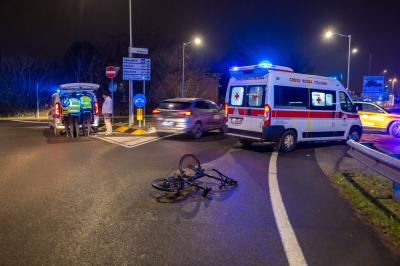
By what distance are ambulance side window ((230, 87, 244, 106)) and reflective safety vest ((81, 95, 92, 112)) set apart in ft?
21.8

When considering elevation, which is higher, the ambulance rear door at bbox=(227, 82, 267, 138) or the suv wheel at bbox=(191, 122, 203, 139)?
the ambulance rear door at bbox=(227, 82, 267, 138)

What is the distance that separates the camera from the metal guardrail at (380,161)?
559cm

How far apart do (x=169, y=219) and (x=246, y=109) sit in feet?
→ 23.1

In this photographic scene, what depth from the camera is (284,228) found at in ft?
16.2

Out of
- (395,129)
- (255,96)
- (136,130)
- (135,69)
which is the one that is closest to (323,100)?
(255,96)

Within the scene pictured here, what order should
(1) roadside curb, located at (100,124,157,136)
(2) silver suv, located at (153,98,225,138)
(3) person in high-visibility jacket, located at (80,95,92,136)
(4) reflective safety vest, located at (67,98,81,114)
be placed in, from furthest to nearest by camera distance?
(1) roadside curb, located at (100,124,157,136) → (3) person in high-visibility jacket, located at (80,95,92,136) → (4) reflective safety vest, located at (67,98,81,114) → (2) silver suv, located at (153,98,225,138)

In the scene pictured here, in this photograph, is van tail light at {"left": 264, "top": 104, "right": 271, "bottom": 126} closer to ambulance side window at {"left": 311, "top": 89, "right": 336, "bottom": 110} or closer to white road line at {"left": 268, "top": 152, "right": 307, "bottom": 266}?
ambulance side window at {"left": 311, "top": 89, "right": 336, "bottom": 110}

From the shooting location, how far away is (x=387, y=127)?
688 inches

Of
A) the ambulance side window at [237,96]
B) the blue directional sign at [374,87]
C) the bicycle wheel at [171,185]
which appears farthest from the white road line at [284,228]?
the blue directional sign at [374,87]

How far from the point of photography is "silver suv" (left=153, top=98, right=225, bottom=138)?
14.5 metres

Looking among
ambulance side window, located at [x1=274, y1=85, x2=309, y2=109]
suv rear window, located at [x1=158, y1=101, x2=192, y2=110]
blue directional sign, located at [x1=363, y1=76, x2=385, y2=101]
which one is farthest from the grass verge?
blue directional sign, located at [x1=363, y1=76, x2=385, y2=101]

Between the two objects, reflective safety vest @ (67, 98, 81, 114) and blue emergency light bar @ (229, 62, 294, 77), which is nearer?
blue emergency light bar @ (229, 62, 294, 77)

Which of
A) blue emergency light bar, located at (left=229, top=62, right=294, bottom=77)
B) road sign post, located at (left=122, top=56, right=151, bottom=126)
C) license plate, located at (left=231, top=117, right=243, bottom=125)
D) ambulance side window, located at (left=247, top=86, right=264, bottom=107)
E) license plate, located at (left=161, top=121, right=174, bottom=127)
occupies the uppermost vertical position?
road sign post, located at (left=122, top=56, right=151, bottom=126)

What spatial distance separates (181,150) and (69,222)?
6.89m
